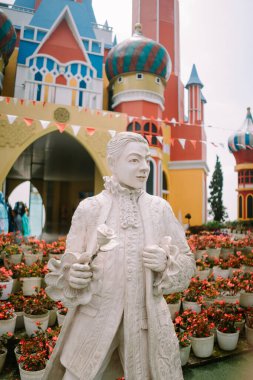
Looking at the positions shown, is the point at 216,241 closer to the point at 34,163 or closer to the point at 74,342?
the point at 74,342

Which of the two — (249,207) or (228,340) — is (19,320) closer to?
(228,340)

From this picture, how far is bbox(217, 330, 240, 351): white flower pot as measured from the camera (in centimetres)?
355

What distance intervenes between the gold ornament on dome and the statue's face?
876 centimetres

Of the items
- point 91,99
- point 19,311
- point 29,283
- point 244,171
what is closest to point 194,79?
point 91,99

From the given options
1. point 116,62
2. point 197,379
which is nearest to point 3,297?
point 197,379

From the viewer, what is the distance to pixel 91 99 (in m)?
11.4

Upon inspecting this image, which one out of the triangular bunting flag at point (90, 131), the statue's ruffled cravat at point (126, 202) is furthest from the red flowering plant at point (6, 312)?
the triangular bunting flag at point (90, 131)

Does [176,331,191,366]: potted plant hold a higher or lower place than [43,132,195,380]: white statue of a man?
lower

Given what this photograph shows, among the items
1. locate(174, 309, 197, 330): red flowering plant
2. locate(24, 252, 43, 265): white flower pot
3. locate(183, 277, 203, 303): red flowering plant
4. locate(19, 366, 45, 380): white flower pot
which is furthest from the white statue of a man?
locate(24, 252, 43, 265): white flower pot

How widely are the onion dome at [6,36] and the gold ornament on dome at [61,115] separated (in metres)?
3.26

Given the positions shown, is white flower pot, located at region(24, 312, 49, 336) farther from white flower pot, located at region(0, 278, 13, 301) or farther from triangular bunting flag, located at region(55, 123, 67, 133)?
triangular bunting flag, located at region(55, 123, 67, 133)

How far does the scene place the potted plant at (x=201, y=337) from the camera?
3.36 m

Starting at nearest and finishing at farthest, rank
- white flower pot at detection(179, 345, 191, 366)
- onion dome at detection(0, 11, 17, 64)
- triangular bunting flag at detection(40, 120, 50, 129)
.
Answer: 1. white flower pot at detection(179, 345, 191, 366)
2. triangular bunting flag at detection(40, 120, 50, 129)
3. onion dome at detection(0, 11, 17, 64)

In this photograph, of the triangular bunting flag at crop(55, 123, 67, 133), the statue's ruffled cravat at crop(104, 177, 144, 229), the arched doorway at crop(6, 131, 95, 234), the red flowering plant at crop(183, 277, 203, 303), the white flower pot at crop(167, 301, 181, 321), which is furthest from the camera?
the arched doorway at crop(6, 131, 95, 234)
